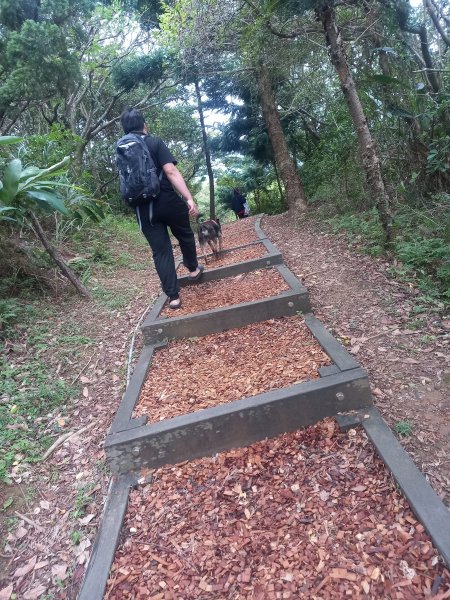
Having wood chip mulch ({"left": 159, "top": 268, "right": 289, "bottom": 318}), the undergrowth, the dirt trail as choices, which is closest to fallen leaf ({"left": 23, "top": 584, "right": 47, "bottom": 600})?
the dirt trail

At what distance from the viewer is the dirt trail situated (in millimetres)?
2324

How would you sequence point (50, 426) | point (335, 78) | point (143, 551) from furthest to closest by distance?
point (335, 78) → point (50, 426) → point (143, 551)

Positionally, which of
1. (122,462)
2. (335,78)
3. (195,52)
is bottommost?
(122,462)

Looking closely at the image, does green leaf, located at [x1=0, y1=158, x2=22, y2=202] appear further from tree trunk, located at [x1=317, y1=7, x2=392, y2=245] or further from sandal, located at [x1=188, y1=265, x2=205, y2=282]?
tree trunk, located at [x1=317, y1=7, x2=392, y2=245]

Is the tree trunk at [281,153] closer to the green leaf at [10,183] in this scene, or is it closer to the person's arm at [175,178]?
the person's arm at [175,178]

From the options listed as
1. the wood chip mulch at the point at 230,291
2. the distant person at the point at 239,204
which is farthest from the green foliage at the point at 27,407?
the distant person at the point at 239,204

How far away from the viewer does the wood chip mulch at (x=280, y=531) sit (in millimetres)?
1648

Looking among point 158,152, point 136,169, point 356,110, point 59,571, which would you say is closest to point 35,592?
point 59,571

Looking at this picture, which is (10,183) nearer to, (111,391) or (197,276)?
(111,391)

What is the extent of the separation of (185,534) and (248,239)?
6129mm

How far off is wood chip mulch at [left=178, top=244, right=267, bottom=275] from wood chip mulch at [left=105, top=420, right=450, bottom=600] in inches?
146

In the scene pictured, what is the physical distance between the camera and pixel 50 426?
312cm

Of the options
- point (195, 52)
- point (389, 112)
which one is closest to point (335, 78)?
point (195, 52)

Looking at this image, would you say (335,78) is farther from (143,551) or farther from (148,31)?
(143,551)
